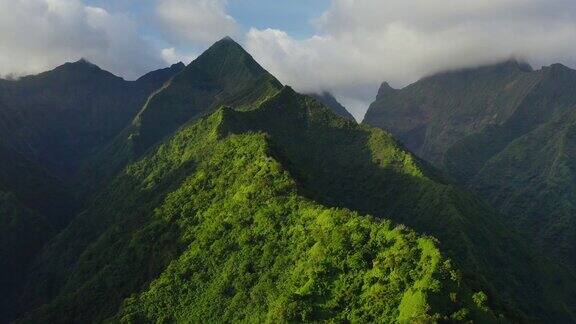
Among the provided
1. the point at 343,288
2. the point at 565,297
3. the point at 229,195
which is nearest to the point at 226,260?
the point at 229,195

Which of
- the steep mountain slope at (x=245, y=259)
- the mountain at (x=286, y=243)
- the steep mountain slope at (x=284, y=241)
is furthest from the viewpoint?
the steep mountain slope at (x=284, y=241)

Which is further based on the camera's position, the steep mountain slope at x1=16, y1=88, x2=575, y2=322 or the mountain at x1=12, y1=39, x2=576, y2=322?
the steep mountain slope at x1=16, y1=88, x2=575, y2=322

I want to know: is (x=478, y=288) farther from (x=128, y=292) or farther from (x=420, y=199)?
(x=420, y=199)

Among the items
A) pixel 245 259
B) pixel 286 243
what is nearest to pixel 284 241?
pixel 286 243

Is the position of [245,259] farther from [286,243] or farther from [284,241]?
[286,243]

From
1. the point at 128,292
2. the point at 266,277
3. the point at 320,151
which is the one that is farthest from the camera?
the point at 320,151
